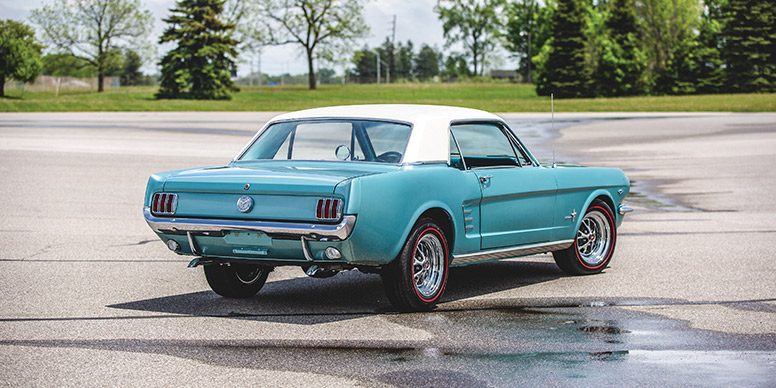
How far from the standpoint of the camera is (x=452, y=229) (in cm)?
704

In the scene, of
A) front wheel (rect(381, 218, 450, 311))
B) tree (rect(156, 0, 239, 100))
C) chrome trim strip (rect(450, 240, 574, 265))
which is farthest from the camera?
tree (rect(156, 0, 239, 100))

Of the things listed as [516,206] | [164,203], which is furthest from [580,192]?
[164,203]

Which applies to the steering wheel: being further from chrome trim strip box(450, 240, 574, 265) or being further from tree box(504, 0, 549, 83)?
tree box(504, 0, 549, 83)

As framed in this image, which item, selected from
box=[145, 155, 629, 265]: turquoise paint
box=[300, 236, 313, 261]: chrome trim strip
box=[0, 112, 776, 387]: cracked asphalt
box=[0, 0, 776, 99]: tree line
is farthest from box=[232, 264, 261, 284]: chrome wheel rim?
box=[0, 0, 776, 99]: tree line

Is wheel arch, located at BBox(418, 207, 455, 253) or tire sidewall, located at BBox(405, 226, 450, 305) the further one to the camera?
wheel arch, located at BBox(418, 207, 455, 253)

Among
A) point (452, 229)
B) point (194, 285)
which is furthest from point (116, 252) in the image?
point (452, 229)

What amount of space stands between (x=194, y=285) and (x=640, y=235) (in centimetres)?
550

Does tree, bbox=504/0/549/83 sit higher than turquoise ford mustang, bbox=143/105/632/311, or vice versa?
tree, bbox=504/0/549/83

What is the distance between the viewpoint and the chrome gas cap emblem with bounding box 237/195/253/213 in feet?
20.9

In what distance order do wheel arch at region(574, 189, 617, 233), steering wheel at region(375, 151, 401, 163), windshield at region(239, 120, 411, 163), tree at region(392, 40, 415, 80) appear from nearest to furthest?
steering wheel at region(375, 151, 401, 163) < windshield at region(239, 120, 411, 163) < wheel arch at region(574, 189, 617, 233) < tree at region(392, 40, 415, 80)

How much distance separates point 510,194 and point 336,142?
141 centimetres

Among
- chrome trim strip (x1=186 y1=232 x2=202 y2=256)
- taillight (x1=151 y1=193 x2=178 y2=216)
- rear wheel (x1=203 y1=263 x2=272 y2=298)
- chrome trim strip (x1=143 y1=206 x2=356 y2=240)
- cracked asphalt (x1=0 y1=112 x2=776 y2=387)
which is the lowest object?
cracked asphalt (x1=0 y1=112 x2=776 y2=387)

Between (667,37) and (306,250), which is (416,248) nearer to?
(306,250)

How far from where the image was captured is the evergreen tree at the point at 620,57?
76.4m
